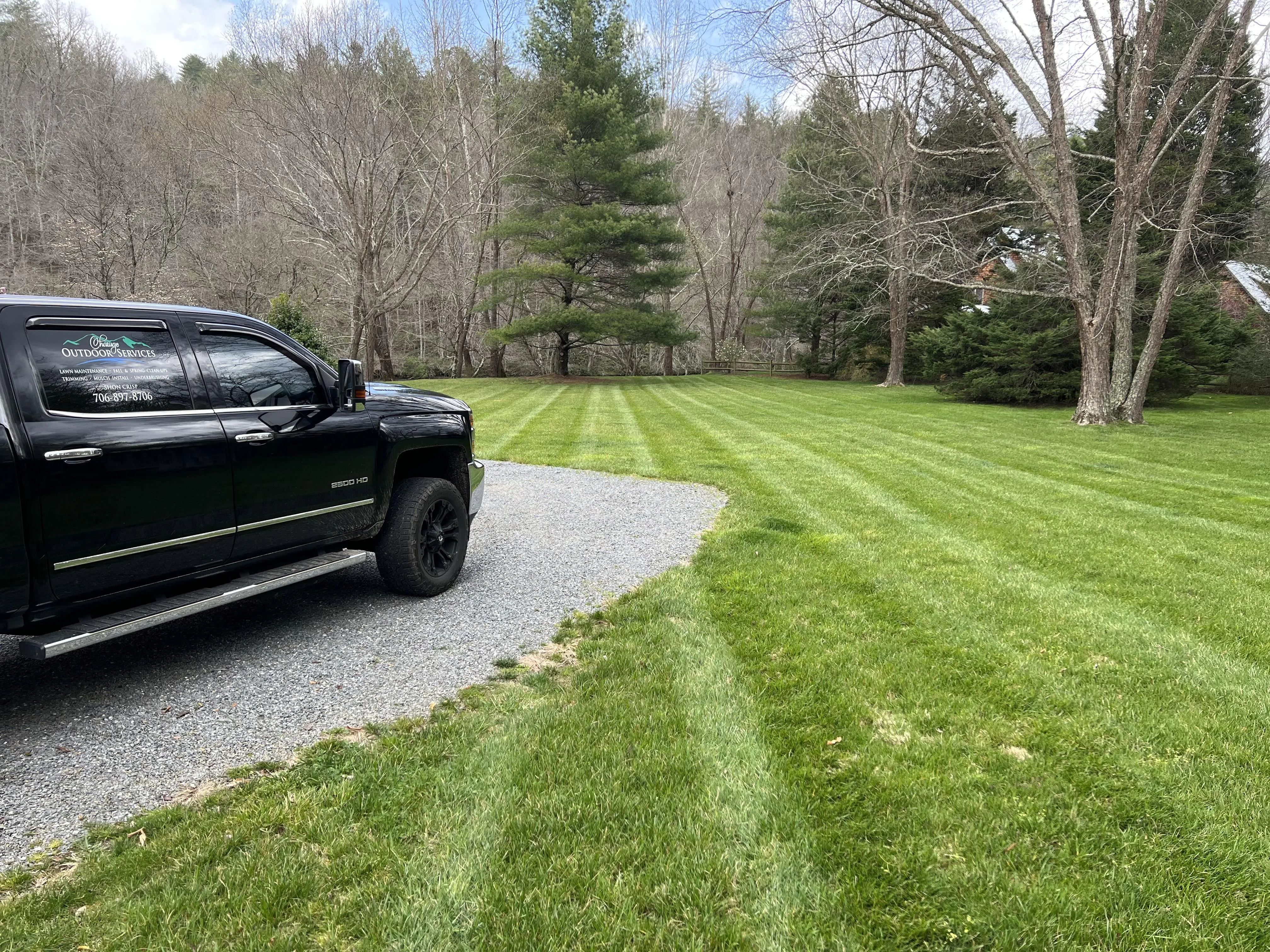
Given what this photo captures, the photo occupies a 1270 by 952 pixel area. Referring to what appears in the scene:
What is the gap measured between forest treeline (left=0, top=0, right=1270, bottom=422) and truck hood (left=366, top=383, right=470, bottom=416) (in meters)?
13.0

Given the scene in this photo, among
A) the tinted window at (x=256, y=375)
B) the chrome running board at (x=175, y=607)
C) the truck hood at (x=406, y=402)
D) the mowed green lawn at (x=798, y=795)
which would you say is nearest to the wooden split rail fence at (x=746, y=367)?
the mowed green lawn at (x=798, y=795)

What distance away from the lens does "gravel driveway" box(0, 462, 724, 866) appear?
9.26ft

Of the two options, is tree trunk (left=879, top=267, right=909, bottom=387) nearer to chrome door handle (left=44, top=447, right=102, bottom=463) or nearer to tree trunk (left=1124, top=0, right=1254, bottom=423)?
tree trunk (left=1124, top=0, right=1254, bottom=423)

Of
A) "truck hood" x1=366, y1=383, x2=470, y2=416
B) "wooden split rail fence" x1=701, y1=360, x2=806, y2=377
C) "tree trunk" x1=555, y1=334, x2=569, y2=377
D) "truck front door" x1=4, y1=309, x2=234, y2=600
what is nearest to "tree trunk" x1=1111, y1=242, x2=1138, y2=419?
"truck hood" x1=366, y1=383, x2=470, y2=416

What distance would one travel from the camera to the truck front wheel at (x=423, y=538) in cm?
486

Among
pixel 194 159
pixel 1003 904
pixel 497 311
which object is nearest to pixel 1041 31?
pixel 1003 904

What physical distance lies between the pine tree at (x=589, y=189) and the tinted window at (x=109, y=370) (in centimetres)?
2267

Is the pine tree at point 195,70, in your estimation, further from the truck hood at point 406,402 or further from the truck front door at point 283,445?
the truck front door at point 283,445

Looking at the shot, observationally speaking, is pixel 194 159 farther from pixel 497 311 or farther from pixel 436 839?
pixel 436 839

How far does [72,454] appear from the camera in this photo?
2.98 metres

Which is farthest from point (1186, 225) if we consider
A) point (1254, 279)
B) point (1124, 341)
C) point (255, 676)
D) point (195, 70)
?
point (195, 70)

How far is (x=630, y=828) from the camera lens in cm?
249

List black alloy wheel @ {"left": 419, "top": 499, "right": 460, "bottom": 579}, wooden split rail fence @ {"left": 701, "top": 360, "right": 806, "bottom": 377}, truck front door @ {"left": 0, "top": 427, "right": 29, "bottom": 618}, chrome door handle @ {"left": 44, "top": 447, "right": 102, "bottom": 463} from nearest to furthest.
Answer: truck front door @ {"left": 0, "top": 427, "right": 29, "bottom": 618}
chrome door handle @ {"left": 44, "top": 447, "right": 102, "bottom": 463}
black alloy wheel @ {"left": 419, "top": 499, "right": 460, "bottom": 579}
wooden split rail fence @ {"left": 701, "top": 360, "right": 806, "bottom": 377}

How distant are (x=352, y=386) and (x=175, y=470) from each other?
128cm
